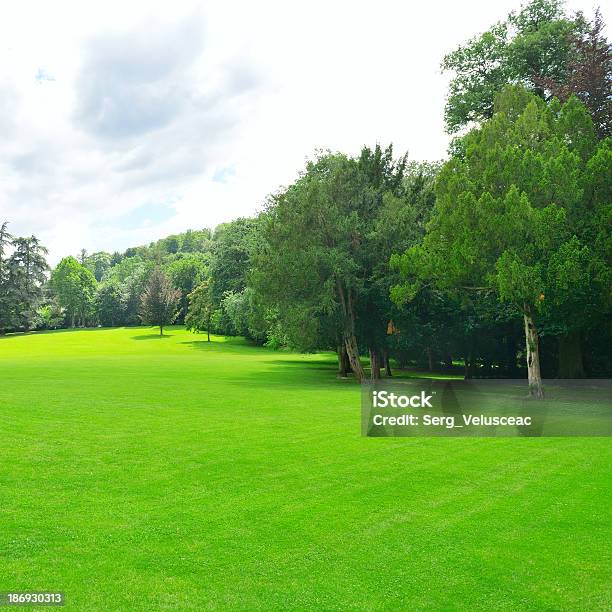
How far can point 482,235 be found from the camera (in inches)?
870

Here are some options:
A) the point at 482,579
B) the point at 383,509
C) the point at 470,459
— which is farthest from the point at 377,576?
the point at 470,459

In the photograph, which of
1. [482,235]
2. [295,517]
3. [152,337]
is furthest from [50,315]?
[295,517]

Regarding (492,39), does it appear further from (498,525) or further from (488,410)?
(498,525)

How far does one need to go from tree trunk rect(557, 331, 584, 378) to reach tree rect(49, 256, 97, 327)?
319 feet

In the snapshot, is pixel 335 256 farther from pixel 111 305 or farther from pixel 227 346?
pixel 111 305

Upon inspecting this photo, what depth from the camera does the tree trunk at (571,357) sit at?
30984mm

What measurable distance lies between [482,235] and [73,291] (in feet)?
333

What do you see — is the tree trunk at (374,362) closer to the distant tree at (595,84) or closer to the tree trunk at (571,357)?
the tree trunk at (571,357)

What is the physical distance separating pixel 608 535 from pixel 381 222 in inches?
928

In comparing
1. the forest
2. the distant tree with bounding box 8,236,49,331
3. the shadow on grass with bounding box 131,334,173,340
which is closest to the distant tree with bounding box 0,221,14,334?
the distant tree with bounding box 8,236,49,331

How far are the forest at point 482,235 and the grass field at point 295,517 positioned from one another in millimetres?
9596

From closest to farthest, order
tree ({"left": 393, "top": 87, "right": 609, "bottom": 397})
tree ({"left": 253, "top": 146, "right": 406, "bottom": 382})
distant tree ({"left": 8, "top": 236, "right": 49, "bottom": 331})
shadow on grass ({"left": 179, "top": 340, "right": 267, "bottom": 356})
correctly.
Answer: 1. tree ({"left": 393, "top": 87, "right": 609, "bottom": 397})
2. tree ({"left": 253, "top": 146, "right": 406, "bottom": 382})
3. shadow on grass ({"left": 179, "top": 340, "right": 267, "bottom": 356})
4. distant tree ({"left": 8, "top": 236, "right": 49, "bottom": 331})

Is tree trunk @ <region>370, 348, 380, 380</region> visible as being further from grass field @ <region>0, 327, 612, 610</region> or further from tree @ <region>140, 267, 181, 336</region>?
tree @ <region>140, 267, 181, 336</region>

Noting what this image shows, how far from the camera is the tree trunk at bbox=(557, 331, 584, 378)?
3098cm
